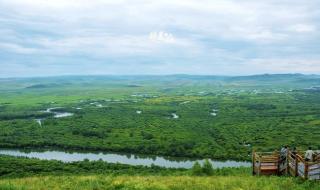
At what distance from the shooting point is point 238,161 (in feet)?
247

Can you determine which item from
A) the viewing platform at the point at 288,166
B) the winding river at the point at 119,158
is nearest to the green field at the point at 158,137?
the viewing platform at the point at 288,166

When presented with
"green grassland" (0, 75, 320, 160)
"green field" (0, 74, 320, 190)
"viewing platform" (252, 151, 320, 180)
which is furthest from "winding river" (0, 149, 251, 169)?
"viewing platform" (252, 151, 320, 180)

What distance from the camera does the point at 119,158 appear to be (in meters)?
80.6

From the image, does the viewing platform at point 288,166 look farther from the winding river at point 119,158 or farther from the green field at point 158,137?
the winding river at point 119,158

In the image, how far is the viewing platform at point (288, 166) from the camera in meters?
22.6

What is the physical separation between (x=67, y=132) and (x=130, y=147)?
95.2 ft

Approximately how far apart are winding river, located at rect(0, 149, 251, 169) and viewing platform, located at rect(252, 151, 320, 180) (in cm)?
4359

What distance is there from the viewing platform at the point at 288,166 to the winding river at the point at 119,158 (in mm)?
43588

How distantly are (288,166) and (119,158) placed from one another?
5724 centimetres

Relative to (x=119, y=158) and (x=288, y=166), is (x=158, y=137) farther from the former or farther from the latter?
(x=288, y=166)

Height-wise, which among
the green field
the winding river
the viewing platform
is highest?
the viewing platform

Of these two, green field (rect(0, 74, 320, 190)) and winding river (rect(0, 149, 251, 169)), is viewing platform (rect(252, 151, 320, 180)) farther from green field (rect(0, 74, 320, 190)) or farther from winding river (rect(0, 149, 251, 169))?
winding river (rect(0, 149, 251, 169))

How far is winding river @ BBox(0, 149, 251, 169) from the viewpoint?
73.1 meters

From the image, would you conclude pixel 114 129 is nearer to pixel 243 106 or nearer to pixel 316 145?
pixel 316 145
